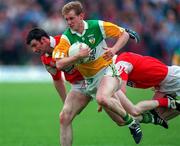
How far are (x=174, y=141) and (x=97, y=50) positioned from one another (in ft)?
8.60

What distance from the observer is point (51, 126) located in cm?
1692

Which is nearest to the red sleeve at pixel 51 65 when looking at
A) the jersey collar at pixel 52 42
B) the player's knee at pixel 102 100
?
the jersey collar at pixel 52 42

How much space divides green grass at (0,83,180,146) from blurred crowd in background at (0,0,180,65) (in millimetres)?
4305

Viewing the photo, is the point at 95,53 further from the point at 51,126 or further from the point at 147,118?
the point at 51,126

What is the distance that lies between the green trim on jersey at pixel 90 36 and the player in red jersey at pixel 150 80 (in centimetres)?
95

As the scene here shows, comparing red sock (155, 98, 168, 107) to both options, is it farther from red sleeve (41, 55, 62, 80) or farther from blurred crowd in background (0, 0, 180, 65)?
blurred crowd in background (0, 0, 180, 65)

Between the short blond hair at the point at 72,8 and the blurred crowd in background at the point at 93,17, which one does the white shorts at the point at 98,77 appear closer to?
the short blond hair at the point at 72,8

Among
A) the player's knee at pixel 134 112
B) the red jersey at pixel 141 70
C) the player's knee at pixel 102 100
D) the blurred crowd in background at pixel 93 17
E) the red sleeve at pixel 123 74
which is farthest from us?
the blurred crowd in background at pixel 93 17

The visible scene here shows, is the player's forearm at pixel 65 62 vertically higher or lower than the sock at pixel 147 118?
higher

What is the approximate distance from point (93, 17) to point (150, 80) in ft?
52.5

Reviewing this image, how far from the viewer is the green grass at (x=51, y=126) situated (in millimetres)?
13977

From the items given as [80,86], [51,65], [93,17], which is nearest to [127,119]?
[80,86]

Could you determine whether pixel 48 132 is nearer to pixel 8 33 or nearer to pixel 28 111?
pixel 28 111

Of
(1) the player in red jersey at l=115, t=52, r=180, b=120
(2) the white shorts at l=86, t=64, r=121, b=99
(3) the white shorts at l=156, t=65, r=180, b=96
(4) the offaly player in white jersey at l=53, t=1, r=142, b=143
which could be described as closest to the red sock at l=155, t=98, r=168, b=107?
(1) the player in red jersey at l=115, t=52, r=180, b=120
